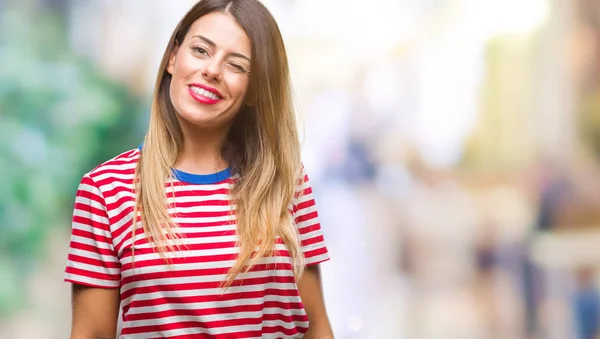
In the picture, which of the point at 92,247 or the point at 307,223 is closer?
the point at 92,247

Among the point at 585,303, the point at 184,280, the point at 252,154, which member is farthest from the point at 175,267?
the point at 585,303

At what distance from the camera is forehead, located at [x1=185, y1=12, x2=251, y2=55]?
1.26 m

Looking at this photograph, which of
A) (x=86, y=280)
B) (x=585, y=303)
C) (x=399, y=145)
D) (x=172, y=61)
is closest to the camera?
(x=86, y=280)

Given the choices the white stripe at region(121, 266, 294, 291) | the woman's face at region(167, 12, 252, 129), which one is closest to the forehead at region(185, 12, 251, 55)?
the woman's face at region(167, 12, 252, 129)

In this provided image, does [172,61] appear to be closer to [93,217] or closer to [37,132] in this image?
[93,217]

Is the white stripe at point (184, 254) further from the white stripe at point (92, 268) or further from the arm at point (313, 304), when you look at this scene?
the arm at point (313, 304)

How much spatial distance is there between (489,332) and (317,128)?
699 millimetres

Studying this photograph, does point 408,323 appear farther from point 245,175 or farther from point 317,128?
point 245,175

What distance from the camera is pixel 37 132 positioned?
1891 mm

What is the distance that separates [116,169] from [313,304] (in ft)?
1.35

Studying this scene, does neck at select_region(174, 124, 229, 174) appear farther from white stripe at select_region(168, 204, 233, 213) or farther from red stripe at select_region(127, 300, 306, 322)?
red stripe at select_region(127, 300, 306, 322)

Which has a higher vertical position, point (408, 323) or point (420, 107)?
point (420, 107)

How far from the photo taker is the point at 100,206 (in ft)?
3.92

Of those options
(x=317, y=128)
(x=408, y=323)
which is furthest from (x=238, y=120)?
(x=408, y=323)
